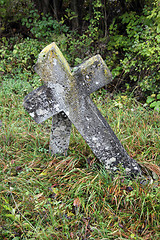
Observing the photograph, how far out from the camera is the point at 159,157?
2525 millimetres

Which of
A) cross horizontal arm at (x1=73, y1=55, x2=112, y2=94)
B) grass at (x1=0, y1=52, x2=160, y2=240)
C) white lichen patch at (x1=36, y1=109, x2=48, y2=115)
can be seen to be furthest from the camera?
white lichen patch at (x1=36, y1=109, x2=48, y2=115)

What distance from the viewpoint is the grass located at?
1830 millimetres

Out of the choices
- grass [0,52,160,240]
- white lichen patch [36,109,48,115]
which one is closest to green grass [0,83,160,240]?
grass [0,52,160,240]

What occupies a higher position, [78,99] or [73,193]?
[78,99]

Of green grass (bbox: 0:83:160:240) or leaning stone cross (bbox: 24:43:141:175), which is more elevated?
leaning stone cross (bbox: 24:43:141:175)

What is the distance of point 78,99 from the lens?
2.04 metres

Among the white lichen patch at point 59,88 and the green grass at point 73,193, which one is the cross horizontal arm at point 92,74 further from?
the green grass at point 73,193

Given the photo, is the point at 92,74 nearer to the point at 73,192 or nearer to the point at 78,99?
the point at 78,99

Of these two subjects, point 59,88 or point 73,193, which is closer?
point 59,88

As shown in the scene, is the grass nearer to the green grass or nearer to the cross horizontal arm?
the green grass

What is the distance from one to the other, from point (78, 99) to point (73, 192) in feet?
3.26

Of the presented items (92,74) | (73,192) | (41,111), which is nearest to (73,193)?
(73,192)

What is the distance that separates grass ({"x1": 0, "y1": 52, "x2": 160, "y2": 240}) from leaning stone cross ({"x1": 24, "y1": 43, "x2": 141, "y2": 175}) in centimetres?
24

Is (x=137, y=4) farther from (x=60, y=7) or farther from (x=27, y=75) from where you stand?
(x=27, y=75)
